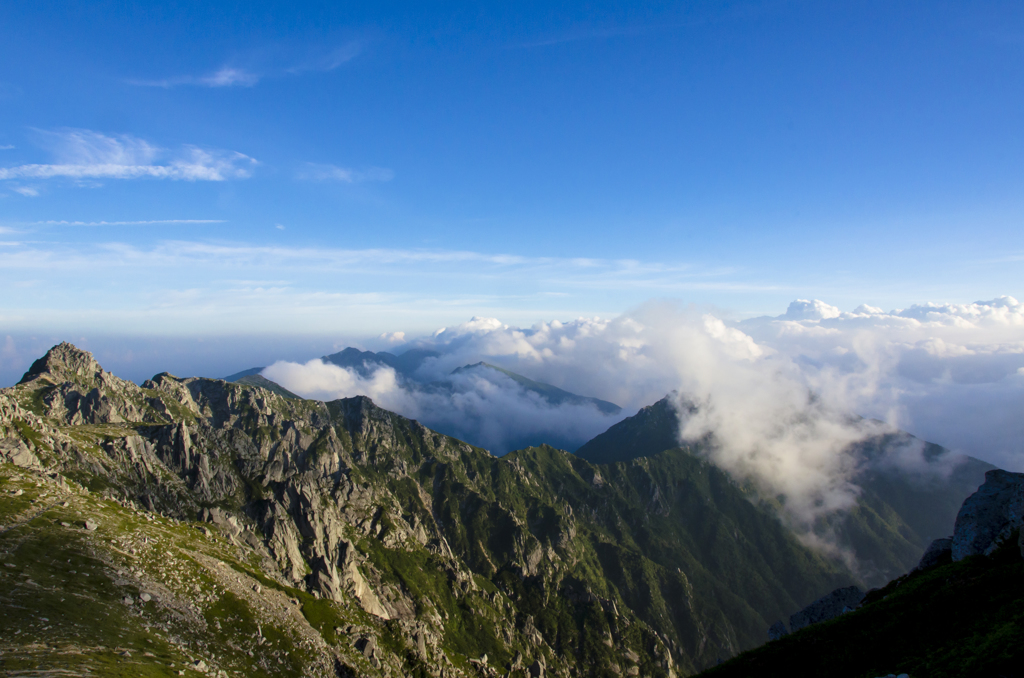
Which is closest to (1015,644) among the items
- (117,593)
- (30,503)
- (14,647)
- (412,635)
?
(14,647)

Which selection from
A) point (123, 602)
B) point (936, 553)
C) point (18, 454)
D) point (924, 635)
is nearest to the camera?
point (924, 635)

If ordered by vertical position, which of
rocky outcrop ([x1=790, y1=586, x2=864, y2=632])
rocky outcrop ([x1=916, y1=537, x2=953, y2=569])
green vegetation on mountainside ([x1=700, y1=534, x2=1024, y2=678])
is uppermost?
green vegetation on mountainside ([x1=700, y1=534, x2=1024, y2=678])

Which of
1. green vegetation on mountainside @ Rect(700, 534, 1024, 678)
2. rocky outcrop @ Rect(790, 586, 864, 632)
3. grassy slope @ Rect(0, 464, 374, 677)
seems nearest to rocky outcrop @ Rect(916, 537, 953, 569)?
rocky outcrop @ Rect(790, 586, 864, 632)

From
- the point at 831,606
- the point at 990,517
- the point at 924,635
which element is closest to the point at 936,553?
the point at 990,517

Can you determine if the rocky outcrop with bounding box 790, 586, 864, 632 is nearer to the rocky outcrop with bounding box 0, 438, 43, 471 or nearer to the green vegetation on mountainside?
the green vegetation on mountainside

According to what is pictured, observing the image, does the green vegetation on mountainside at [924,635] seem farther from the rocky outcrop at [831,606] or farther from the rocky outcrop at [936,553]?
the rocky outcrop at [831,606]

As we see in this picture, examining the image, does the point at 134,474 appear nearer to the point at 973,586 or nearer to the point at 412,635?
the point at 412,635

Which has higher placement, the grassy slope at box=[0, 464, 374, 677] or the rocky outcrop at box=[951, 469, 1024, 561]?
the rocky outcrop at box=[951, 469, 1024, 561]

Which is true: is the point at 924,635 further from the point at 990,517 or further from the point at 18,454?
the point at 18,454

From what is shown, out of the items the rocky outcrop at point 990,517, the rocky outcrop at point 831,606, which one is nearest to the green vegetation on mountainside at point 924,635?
the rocky outcrop at point 990,517
